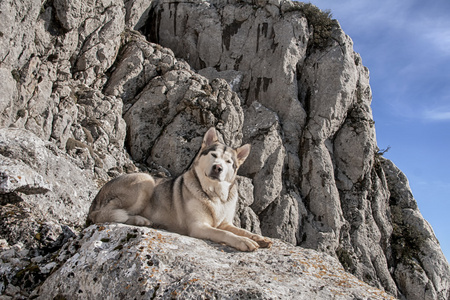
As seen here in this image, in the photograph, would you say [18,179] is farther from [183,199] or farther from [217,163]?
[217,163]

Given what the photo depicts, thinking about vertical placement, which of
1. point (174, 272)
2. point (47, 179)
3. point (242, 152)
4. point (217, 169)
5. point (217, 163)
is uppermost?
point (242, 152)

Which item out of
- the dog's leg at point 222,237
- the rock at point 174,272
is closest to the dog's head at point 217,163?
the dog's leg at point 222,237

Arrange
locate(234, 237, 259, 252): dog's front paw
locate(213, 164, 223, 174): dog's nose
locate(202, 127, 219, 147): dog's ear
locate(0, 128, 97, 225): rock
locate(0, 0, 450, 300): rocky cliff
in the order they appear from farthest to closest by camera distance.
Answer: locate(0, 0, 450, 300): rocky cliff < locate(202, 127, 219, 147): dog's ear < locate(0, 128, 97, 225): rock < locate(213, 164, 223, 174): dog's nose < locate(234, 237, 259, 252): dog's front paw

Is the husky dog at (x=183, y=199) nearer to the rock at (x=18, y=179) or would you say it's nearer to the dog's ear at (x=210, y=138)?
the dog's ear at (x=210, y=138)

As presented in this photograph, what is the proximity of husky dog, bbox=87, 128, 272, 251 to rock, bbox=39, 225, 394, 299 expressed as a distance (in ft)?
3.89

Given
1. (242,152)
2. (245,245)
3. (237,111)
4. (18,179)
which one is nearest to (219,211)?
(245,245)

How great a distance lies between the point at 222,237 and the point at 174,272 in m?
1.68

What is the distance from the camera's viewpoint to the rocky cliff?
19.2 m

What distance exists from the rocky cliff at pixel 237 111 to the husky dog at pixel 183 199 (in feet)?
7.66

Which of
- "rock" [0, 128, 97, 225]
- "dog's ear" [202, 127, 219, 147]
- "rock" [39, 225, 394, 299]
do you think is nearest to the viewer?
"rock" [39, 225, 394, 299]

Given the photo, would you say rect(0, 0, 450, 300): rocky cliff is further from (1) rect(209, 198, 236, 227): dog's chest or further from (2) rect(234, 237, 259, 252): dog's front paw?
(2) rect(234, 237, 259, 252): dog's front paw

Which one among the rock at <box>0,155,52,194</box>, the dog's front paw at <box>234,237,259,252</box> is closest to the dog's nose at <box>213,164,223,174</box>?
the dog's front paw at <box>234,237,259,252</box>

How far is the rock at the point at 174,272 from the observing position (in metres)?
3.91

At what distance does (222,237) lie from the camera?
18.8 ft
